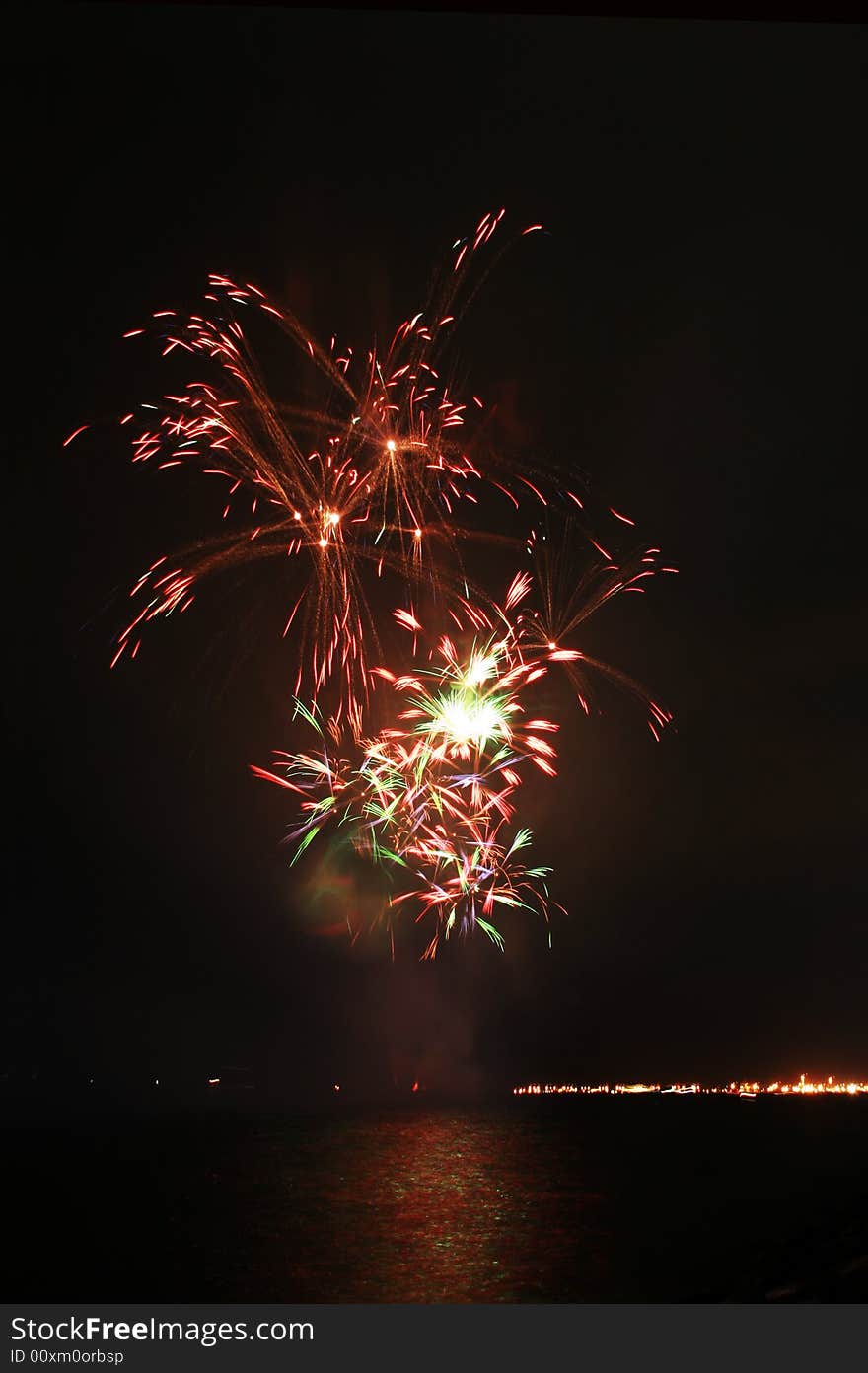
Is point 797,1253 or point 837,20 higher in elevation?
point 837,20

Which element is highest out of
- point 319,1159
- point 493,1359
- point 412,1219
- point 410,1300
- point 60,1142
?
point 60,1142

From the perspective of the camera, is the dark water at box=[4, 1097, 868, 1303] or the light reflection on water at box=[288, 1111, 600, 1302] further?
the light reflection on water at box=[288, 1111, 600, 1302]

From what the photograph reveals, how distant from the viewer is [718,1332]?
10094mm

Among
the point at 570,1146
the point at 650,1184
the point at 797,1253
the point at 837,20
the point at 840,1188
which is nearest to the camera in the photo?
the point at 837,20

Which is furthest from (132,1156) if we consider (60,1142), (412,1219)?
(412,1219)

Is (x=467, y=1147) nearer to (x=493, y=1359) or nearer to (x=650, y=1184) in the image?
(x=650, y=1184)

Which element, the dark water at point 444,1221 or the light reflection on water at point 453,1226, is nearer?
the dark water at point 444,1221

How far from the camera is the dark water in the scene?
19.7m

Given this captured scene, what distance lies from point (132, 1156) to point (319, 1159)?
14.4 metres

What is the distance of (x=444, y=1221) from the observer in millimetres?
29859

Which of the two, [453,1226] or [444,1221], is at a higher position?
[444,1221]

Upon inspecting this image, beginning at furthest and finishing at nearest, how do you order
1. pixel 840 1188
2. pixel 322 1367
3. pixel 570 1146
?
pixel 570 1146
pixel 840 1188
pixel 322 1367

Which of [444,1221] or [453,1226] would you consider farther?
[444,1221]

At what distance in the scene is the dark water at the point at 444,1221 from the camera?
19.7 metres
